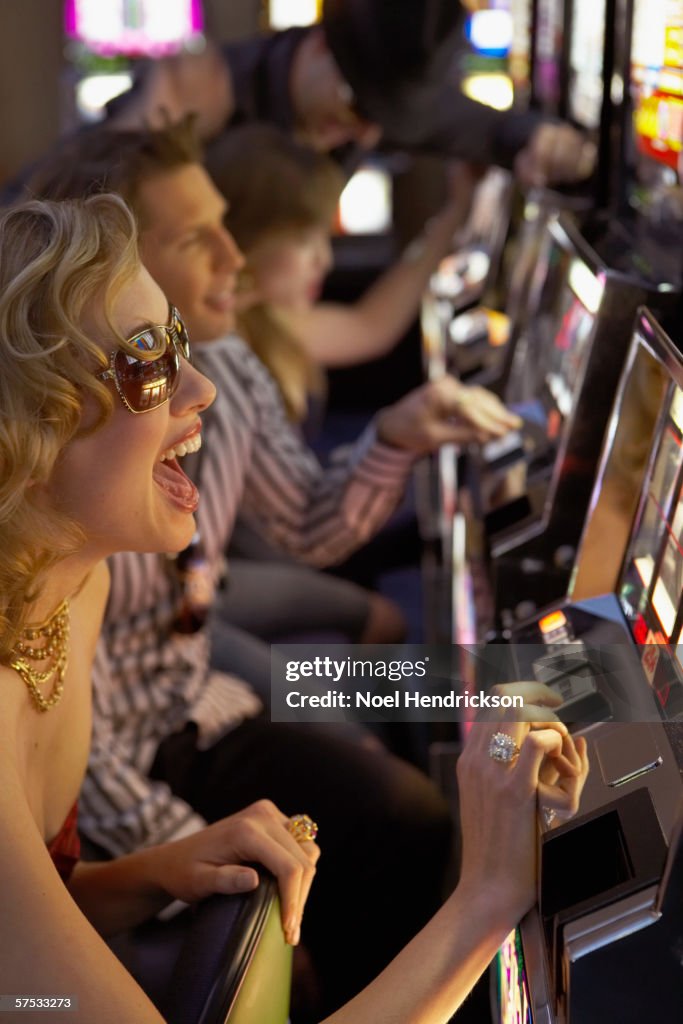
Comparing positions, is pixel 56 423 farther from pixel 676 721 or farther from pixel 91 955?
pixel 676 721

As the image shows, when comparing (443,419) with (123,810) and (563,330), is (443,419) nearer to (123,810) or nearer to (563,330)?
(563,330)

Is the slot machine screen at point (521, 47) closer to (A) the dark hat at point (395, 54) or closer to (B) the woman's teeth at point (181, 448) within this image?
(A) the dark hat at point (395, 54)

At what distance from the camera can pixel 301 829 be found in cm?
117

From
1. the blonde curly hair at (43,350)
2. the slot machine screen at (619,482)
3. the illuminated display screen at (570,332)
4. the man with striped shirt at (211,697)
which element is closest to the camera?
the blonde curly hair at (43,350)

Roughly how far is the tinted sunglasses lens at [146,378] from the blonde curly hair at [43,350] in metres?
0.02

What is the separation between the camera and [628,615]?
1.29 metres

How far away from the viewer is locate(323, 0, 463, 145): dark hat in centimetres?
298

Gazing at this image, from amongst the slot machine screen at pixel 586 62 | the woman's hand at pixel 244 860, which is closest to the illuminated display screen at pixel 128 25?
the slot machine screen at pixel 586 62

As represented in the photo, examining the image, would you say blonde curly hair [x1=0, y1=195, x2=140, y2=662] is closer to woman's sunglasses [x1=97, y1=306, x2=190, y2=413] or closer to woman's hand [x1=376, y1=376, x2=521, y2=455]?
woman's sunglasses [x1=97, y1=306, x2=190, y2=413]

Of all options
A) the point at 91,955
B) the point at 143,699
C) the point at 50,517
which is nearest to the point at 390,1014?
the point at 91,955

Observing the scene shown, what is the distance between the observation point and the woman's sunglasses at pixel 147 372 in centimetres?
103

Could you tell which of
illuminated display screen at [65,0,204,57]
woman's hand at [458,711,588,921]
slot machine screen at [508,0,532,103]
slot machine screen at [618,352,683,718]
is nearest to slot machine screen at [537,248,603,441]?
slot machine screen at [618,352,683,718]

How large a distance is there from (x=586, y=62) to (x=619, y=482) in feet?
5.07

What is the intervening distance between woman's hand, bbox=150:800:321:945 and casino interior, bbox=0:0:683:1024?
0.02 metres
